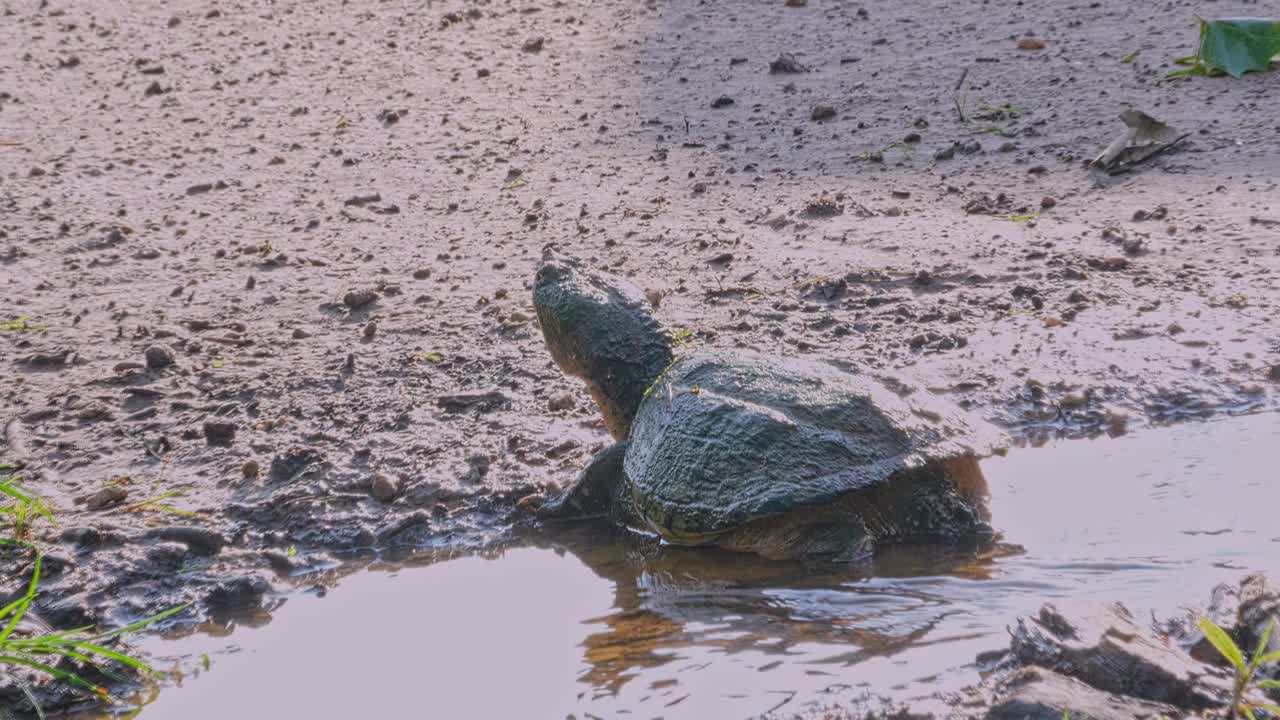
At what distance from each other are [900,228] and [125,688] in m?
3.88

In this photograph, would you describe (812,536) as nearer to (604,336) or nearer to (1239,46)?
(604,336)

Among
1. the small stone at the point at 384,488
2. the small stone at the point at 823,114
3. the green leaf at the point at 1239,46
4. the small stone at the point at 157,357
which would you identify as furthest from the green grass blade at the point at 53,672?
the green leaf at the point at 1239,46

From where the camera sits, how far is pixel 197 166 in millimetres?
6828

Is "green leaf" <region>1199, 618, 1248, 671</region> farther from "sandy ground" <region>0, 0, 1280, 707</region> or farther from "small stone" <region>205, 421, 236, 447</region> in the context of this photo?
"small stone" <region>205, 421, 236, 447</region>

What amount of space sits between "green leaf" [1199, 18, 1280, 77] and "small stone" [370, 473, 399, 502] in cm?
535

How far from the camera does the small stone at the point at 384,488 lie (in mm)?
3805

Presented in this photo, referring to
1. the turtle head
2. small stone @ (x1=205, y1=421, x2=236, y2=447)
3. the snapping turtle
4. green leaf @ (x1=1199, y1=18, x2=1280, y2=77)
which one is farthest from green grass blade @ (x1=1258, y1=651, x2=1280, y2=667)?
green leaf @ (x1=1199, y1=18, x2=1280, y2=77)

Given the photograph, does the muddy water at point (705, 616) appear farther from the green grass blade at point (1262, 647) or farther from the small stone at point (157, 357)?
the small stone at point (157, 357)

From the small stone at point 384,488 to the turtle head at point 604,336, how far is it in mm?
673

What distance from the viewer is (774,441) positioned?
3.13 meters

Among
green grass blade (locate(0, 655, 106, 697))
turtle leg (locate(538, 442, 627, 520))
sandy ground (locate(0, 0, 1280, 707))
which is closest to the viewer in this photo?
green grass blade (locate(0, 655, 106, 697))

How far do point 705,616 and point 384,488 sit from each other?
1274 millimetres

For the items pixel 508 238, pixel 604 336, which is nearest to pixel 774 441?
pixel 604 336

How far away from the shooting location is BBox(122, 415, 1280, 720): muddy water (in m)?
2.72
